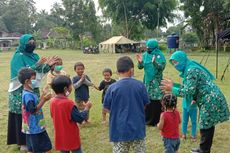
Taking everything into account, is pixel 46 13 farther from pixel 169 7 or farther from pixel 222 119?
pixel 222 119

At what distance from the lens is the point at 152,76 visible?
6.71 meters

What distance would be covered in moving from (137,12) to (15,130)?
143 ft

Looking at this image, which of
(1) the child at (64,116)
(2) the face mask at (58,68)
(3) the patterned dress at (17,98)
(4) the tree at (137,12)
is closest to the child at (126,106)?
(1) the child at (64,116)

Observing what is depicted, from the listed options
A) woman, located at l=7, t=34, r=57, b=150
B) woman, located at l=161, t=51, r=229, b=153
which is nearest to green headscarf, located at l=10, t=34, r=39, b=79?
woman, located at l=7, t=34, r=57, b=150

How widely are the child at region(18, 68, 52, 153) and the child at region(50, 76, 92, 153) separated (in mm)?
466

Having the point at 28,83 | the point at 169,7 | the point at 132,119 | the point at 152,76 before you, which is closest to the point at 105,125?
the point at 152,76

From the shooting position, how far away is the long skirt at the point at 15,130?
5.45 meters

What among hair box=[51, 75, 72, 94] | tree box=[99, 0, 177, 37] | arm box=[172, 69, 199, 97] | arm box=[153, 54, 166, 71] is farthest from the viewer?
tree box=[99, 0, 177, 37]

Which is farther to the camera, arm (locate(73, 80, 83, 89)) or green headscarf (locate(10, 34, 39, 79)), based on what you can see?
arm (locate(73, 80, 83, 89))

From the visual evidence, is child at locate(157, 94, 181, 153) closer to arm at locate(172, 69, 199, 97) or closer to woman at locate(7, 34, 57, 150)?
arm at locate(172, 69, 199, 97)

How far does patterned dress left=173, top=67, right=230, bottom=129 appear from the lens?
4.38 metres

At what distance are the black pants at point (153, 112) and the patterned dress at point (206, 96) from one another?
2311mm

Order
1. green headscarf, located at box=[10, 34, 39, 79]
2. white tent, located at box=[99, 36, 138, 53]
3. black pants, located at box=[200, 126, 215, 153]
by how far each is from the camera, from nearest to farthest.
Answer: black pants, located at box=[200, 126, 215, 153] < green headscarf, located at box=[10, 34, 39, 79] < white tent, located at box=[99, 36, 138, 53]

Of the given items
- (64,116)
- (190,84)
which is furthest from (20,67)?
(190,84)
